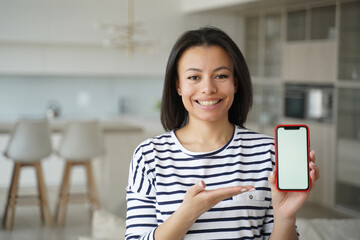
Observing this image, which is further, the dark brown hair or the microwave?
the microwave

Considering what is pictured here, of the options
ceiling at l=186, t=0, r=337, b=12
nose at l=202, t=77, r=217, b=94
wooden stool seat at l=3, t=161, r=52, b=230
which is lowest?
wooden stool seat at l=3, t=161, r=52, b=230

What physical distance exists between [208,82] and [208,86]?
0.04 feet

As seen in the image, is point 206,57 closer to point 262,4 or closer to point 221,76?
point 221,76

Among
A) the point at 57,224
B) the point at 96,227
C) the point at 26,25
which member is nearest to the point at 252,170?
the point at 96,227

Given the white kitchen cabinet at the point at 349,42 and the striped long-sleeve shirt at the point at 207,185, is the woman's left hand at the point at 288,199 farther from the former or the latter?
the white kitchen cabinet at the point at 349,42

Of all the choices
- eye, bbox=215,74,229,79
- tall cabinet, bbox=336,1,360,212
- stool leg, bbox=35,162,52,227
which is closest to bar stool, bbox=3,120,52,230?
stool leg, bbox=35,162,52,227

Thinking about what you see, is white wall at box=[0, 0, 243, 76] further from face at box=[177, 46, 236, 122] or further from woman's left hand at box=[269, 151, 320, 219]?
woman's left hand at box=[269, 151, 320, 219]

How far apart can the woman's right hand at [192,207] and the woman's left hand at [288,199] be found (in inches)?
2.3

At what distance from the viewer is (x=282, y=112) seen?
698 centimetres

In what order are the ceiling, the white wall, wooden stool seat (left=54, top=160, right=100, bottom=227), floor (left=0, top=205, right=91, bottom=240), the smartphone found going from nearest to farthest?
the smartphone → floor (left=0, top=205, right=91, bottom=240) → wooden stool seat (left=54, top=160, right=100, bottom=227) → the ceiling → the white wall

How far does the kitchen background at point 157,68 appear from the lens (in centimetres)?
598

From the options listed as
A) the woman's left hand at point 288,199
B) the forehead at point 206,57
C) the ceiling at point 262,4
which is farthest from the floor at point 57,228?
the woman's left hand at point 288,199

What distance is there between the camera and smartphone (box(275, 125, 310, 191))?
1.23 m

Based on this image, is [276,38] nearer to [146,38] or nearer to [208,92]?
[146,38]
